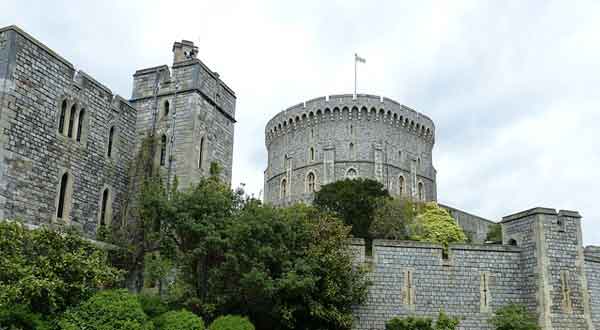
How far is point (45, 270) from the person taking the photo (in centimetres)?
1421

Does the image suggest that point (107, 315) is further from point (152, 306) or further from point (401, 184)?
point (401, 184)

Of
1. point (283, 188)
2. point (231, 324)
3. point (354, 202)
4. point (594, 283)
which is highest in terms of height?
point (283, 188)

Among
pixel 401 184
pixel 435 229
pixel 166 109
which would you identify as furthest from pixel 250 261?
pixel 401 184

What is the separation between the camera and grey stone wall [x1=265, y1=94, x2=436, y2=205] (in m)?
46.4

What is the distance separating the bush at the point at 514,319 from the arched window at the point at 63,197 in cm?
1355

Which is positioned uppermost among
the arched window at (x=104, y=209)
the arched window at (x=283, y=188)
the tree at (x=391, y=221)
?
the arched window at (x=283, y=188)

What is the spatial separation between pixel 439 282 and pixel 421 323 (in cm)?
201

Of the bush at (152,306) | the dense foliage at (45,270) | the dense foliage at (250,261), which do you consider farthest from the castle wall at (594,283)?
the dense foliage at (45,270)

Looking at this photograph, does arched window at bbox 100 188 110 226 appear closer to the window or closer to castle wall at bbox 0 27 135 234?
castle wall at bbox 0 27 135 234

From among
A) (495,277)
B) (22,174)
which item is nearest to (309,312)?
(495,277)

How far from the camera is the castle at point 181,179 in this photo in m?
17.6

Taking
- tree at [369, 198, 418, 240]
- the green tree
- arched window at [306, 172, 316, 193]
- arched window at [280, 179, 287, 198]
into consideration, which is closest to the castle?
the green tree

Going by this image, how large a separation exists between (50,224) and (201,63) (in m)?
8.04

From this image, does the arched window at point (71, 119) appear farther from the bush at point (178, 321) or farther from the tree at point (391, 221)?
the tree at point (391, 221)
